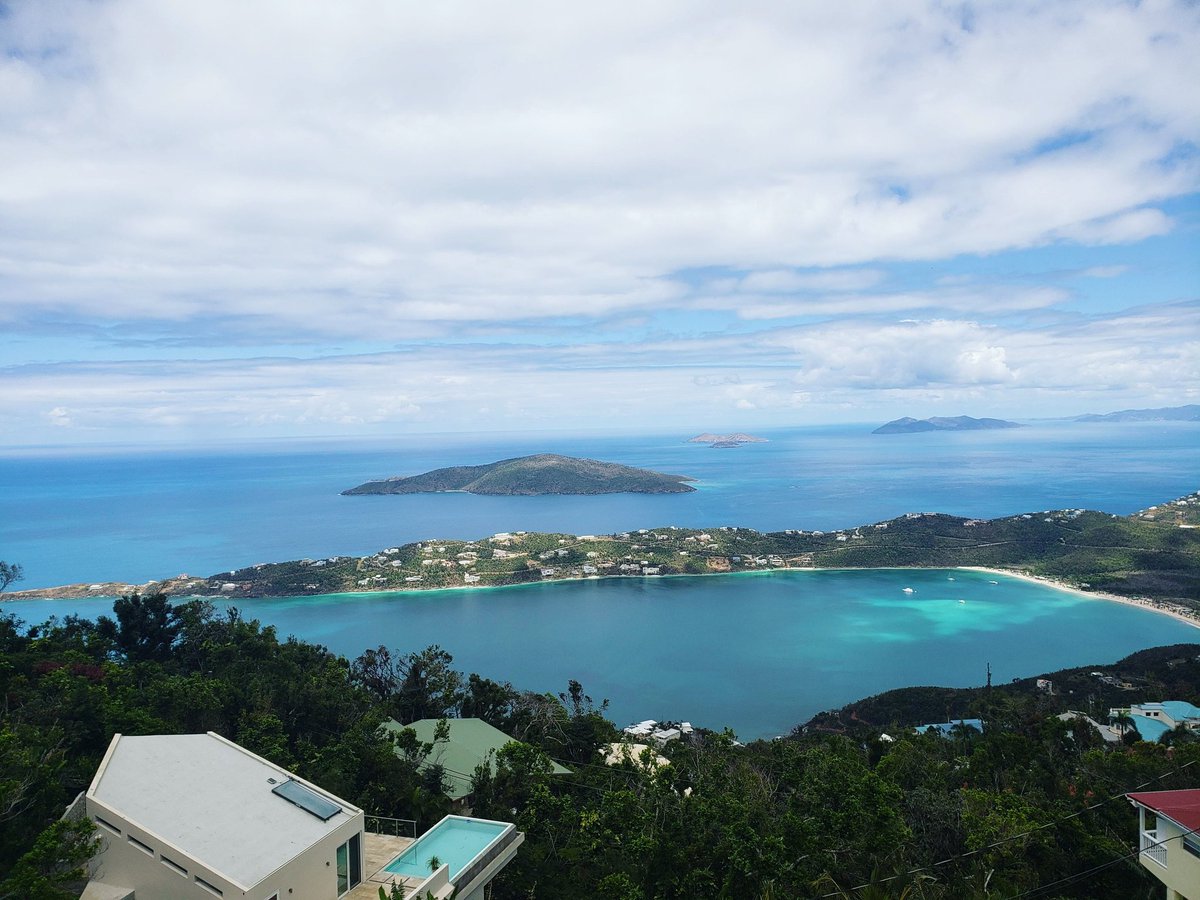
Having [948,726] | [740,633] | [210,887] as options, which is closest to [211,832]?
[210,887]

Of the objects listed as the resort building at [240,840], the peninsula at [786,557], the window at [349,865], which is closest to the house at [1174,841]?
the resort building at [240,840]

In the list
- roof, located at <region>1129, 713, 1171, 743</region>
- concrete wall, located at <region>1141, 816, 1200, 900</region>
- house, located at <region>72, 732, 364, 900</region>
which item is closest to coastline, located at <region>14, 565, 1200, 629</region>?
roof, located at <region>1129, 713, 1171, 743</region>

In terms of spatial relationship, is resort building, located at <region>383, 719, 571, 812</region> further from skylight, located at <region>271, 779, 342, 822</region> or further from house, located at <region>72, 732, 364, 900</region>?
house, located at <region>72, 732, 364, 900</region>

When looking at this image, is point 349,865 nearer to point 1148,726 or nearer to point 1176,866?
point 1176,866

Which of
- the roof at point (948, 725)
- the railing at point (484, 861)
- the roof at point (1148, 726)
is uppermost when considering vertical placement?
the railing at point (484, 861)

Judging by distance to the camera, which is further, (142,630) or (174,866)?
(142,630)

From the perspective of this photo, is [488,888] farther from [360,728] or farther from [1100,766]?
[1100,766]

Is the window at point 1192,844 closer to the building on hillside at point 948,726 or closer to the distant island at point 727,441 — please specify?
the building on hillside at point 948,726
